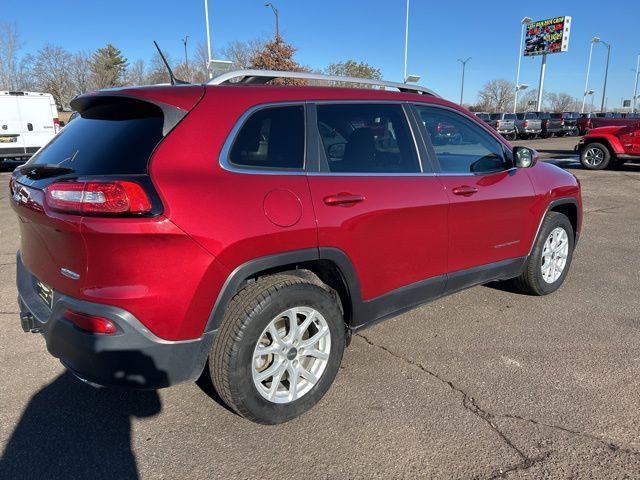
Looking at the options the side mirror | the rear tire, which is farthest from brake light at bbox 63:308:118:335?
the rear tire

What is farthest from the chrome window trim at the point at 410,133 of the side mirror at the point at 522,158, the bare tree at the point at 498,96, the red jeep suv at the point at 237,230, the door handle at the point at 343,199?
the bare tree at the point at 498,96

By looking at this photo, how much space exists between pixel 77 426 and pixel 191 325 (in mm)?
1022

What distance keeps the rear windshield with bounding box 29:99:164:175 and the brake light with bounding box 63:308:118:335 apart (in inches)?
25.6

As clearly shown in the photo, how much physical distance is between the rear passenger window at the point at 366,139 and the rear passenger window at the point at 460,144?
0.27 meters

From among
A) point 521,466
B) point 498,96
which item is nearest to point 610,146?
point 521,466

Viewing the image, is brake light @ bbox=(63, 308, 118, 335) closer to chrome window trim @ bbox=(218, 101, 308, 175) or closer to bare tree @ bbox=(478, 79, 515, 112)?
chrome window trim @ bbox=(218, 101, 308, 175)

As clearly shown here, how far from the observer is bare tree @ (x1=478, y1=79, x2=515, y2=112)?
103 metres

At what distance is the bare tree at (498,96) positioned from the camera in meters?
103

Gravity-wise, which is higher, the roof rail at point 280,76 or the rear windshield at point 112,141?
the roof rail at point 280,76

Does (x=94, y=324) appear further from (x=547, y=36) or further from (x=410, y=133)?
(x=547, y=36)

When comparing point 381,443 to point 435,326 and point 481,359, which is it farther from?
point 435,326

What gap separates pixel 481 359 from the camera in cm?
345

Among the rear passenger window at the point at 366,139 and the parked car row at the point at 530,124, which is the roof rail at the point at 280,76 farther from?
the parked car row at the point at 530,124

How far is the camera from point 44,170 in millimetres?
2566
